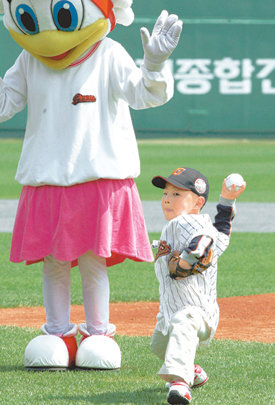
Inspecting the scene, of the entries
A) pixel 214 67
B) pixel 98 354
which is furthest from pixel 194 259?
pixel 214 67

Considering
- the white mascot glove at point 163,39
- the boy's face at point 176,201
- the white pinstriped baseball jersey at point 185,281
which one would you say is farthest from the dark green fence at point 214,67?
the white pinstriped baseball jersey at point 185,281

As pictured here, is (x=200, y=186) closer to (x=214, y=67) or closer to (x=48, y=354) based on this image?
(x=48, y=354)

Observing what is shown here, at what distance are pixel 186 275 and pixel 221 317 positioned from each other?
8.69 feet

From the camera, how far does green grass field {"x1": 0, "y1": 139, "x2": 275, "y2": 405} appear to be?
14.0 ft

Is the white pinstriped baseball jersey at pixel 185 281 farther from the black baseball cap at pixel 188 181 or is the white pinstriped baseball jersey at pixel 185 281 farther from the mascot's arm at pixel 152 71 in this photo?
the mascot's arm at pixel 152 71

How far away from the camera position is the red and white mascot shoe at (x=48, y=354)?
4.77 m

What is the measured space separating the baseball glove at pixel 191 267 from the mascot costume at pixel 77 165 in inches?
24.3

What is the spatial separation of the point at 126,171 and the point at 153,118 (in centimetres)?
2114

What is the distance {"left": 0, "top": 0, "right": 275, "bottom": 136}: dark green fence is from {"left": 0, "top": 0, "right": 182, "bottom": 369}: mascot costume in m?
20.8

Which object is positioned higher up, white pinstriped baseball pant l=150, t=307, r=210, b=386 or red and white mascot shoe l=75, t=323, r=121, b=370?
white pinstriped baseball pant l=150, t=307, r=210, b=386

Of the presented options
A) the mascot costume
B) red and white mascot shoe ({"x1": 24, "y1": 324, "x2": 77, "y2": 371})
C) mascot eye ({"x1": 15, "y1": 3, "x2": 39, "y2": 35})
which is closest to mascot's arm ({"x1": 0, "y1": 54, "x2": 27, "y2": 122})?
the mascot costume

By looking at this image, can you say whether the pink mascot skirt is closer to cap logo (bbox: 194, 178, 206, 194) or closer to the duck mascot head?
cap logo (bbox: 194, 178, 206, 194)

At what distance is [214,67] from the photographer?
2644 centimetres

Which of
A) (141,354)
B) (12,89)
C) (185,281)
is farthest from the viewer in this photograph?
(141,354)
